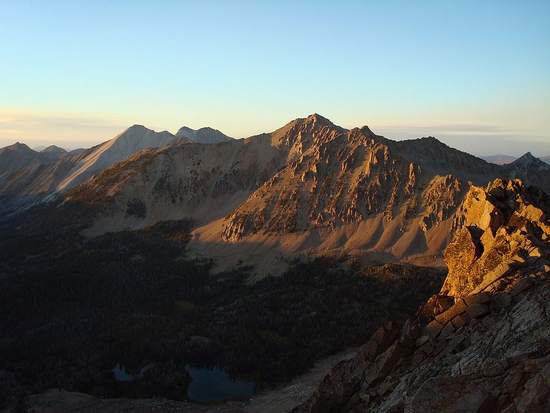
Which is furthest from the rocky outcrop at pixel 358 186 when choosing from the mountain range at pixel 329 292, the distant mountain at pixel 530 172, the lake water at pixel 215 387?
the lake water at pixel 215 387

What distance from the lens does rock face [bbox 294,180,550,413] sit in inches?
928

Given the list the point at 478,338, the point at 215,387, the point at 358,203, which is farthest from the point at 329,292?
the point at 478,338

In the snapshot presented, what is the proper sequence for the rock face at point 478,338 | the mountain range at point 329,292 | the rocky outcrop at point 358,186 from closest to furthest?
1. the rock face at point 478,338
2. the mountain range at point 329,292
3. the rocky outcrop at point 358,186

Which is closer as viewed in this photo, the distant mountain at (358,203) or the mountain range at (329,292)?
the mountain range at (329,292)

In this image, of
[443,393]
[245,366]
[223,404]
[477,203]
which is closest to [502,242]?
[477,203]

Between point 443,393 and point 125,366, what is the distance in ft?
291

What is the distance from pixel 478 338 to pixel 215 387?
67647 mm

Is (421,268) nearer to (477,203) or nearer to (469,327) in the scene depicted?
(477,203)

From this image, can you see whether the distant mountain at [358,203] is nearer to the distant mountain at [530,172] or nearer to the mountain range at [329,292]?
the distant mountain at [530,172]

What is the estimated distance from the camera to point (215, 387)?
3693 inches

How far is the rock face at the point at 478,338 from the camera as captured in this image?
23562 millimetres

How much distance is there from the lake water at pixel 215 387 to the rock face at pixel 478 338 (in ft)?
156

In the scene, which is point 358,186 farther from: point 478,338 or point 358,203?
point 478,338

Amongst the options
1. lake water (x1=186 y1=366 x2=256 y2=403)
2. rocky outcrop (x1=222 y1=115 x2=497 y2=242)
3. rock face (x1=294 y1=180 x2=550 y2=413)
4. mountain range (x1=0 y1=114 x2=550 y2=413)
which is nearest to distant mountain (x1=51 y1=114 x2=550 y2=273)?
rocky outcrop (x1=222 y1=115 x2=497 y2=242)
